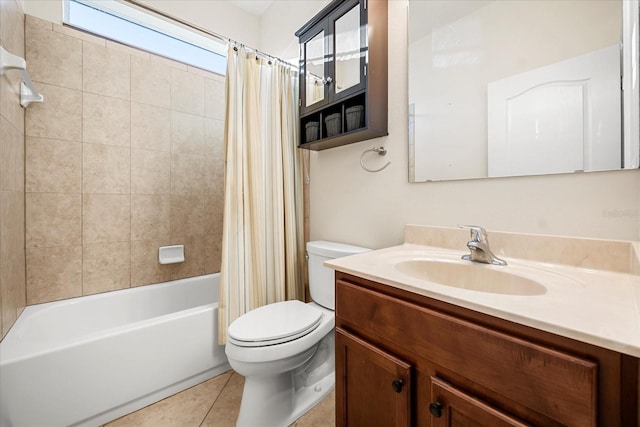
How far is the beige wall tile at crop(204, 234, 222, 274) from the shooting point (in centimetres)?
218

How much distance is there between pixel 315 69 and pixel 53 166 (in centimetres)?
171

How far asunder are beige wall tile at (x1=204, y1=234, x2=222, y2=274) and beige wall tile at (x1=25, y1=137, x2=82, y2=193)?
2.93 ft

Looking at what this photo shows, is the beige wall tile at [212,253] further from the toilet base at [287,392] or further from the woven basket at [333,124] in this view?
the woven basket at [333,124]

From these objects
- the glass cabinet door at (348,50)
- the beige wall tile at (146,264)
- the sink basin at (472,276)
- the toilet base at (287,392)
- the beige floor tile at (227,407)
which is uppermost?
the glass cabinet door at (348,50)

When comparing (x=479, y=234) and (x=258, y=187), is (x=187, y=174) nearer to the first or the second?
(x=258, y=187)

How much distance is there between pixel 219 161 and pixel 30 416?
1.77m

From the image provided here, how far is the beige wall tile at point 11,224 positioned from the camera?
1.16 metres

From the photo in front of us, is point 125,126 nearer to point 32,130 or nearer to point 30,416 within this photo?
point 32,130

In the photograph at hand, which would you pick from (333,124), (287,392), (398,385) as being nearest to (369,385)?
(398,385)

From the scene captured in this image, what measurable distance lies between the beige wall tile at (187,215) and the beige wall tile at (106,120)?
523mm

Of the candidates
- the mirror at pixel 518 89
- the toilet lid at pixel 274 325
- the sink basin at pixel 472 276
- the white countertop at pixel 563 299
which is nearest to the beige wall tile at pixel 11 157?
the toilet lid at pixel 274 325

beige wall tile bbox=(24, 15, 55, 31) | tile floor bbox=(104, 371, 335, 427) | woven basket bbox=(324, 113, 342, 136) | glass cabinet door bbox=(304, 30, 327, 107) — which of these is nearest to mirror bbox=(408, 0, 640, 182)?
woven basket bbox=(324, 113, 342, 136)

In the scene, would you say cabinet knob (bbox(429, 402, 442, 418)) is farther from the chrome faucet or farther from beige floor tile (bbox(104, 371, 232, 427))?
beige floor tile (bbox(104, 371, 232, 427))

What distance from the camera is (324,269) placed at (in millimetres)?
1494
